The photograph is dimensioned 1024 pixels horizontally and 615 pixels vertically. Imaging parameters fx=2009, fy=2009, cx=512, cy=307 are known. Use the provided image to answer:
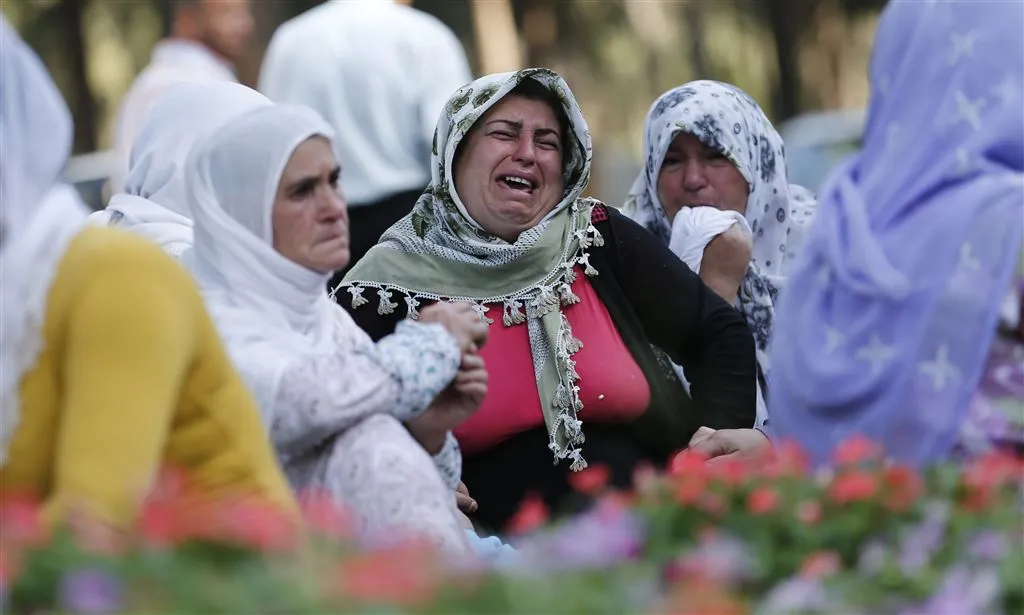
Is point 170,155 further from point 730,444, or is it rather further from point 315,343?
point 730,444

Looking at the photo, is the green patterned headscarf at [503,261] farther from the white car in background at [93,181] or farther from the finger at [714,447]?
the white car in background at [93,181]

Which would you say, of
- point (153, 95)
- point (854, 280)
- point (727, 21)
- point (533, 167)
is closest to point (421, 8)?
point (727, 21)

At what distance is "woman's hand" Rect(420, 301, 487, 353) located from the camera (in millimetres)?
4168

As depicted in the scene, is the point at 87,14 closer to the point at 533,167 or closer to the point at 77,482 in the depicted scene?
the point at 533,167

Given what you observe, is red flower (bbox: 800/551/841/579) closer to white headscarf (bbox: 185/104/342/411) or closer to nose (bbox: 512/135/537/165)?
white headscarf (bbox: 185/104/342/411)

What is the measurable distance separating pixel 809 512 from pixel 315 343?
1.27 m

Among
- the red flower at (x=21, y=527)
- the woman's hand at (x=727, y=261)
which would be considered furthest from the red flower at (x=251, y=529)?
the woman's hand at (x=727, y=261)

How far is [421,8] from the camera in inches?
770

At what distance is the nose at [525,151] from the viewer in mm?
5223

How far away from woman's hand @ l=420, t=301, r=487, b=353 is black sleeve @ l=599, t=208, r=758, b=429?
3.26 ft

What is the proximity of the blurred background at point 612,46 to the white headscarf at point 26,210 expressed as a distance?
13.2 metres

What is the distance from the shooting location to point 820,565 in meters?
3.10

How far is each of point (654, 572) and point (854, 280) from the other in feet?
4.33

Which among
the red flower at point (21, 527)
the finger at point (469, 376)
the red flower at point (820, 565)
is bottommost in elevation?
the finger at point (469, 376)
